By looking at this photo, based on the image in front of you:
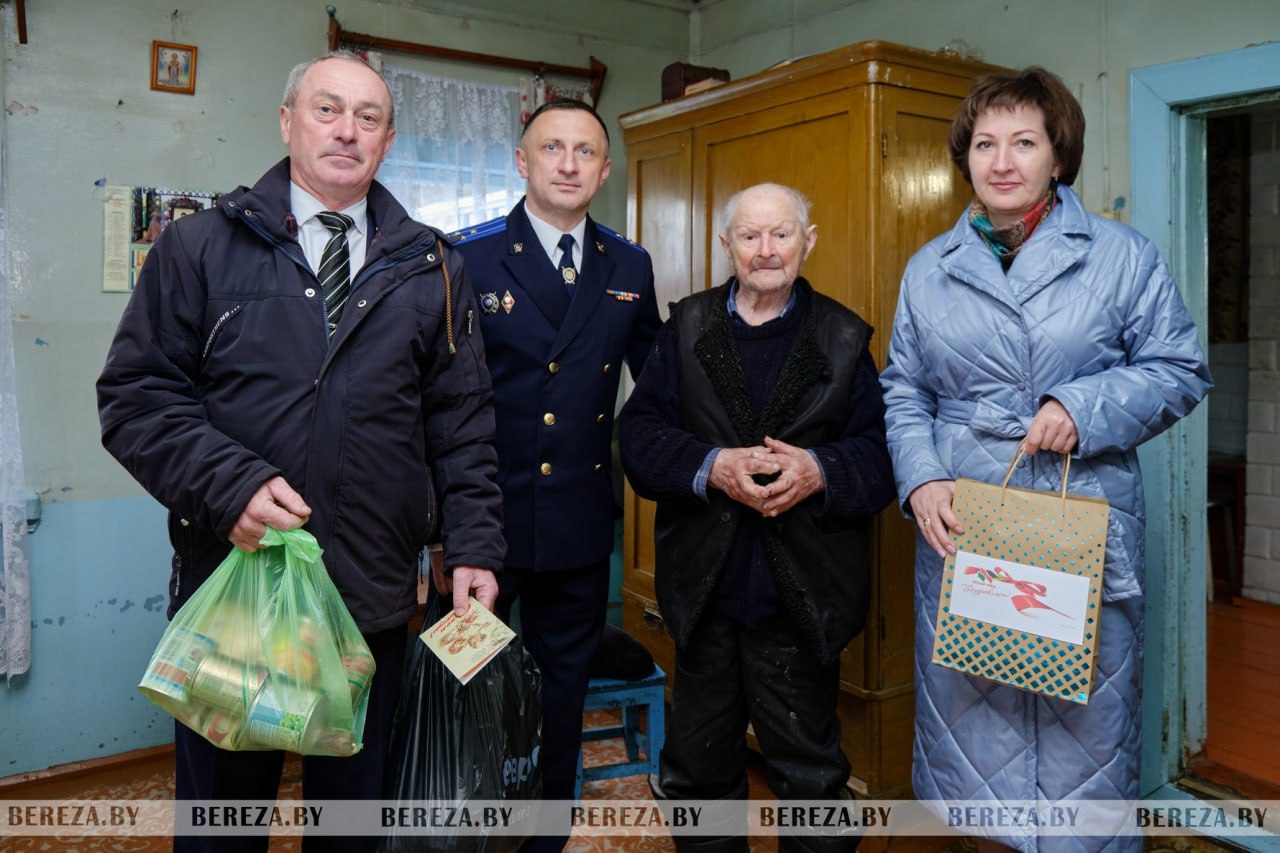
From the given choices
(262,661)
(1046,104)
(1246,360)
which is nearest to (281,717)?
(262,661)

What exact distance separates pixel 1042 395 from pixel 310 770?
1.44m

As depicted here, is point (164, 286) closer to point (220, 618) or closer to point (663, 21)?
point (220, 618)

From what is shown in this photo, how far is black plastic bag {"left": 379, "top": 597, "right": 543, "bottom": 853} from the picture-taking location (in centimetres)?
159

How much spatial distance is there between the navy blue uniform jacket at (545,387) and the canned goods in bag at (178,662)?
0.69m

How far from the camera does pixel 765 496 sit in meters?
1.81

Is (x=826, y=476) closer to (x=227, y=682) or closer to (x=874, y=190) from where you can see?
(x=874, y=190)

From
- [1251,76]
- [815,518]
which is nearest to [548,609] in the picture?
[815,518]

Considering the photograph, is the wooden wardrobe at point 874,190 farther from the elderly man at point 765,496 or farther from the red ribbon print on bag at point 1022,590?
the red ribbon print on bag at point 1022,590

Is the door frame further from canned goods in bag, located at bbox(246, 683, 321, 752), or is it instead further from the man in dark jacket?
canned goods in bag, located at bbox(246, 683, 321, 752)

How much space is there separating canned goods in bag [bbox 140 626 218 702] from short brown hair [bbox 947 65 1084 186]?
164cm

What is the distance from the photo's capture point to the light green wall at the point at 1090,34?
239 cm

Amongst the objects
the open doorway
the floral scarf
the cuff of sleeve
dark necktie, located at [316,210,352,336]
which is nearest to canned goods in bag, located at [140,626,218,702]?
dark necktie, located at [316,210,352,336]

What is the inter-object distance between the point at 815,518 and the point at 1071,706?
0.57 metres

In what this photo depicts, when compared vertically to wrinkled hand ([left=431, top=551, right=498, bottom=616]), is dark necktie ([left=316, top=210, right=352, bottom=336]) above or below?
above
